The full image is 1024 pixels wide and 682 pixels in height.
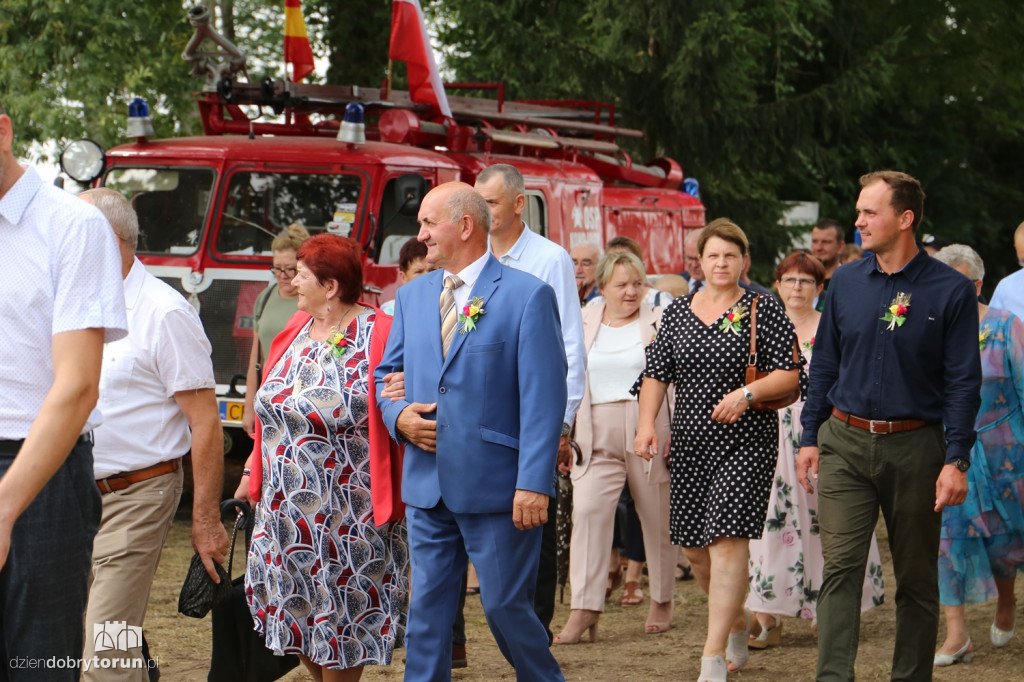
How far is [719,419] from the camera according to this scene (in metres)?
6.29

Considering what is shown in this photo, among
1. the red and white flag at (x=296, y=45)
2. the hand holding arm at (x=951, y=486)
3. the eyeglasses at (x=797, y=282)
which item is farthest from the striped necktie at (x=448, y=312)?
the red and white flag at (x=296, y=45)

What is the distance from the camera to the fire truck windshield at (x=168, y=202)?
9.95 meters

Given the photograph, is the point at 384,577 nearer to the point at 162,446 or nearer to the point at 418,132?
the point at 162,446

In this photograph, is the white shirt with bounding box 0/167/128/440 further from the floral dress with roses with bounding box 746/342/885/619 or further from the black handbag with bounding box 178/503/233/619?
the floral dress with roses with bounding box 746/342/885/619

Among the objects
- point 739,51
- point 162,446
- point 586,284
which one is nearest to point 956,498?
point 162,446

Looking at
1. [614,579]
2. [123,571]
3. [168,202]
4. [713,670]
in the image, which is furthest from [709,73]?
[123,571]

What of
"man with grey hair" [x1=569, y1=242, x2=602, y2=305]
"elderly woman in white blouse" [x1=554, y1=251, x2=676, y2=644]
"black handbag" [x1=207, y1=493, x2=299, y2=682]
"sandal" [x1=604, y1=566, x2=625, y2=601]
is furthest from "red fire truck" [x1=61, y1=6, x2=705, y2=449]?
"black handbag" [x1=207, y1=493, x2=299, y2=682]

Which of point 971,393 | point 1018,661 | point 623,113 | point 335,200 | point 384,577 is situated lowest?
point 1018,661

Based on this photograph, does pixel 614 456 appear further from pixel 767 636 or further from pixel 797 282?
pixel 797 282

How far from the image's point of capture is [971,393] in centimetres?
536

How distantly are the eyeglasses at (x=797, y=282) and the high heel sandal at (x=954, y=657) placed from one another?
6.68ft

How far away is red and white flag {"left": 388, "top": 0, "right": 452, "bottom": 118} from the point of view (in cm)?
1106

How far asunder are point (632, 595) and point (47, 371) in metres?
5.97

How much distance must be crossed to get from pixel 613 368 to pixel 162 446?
3207mm
